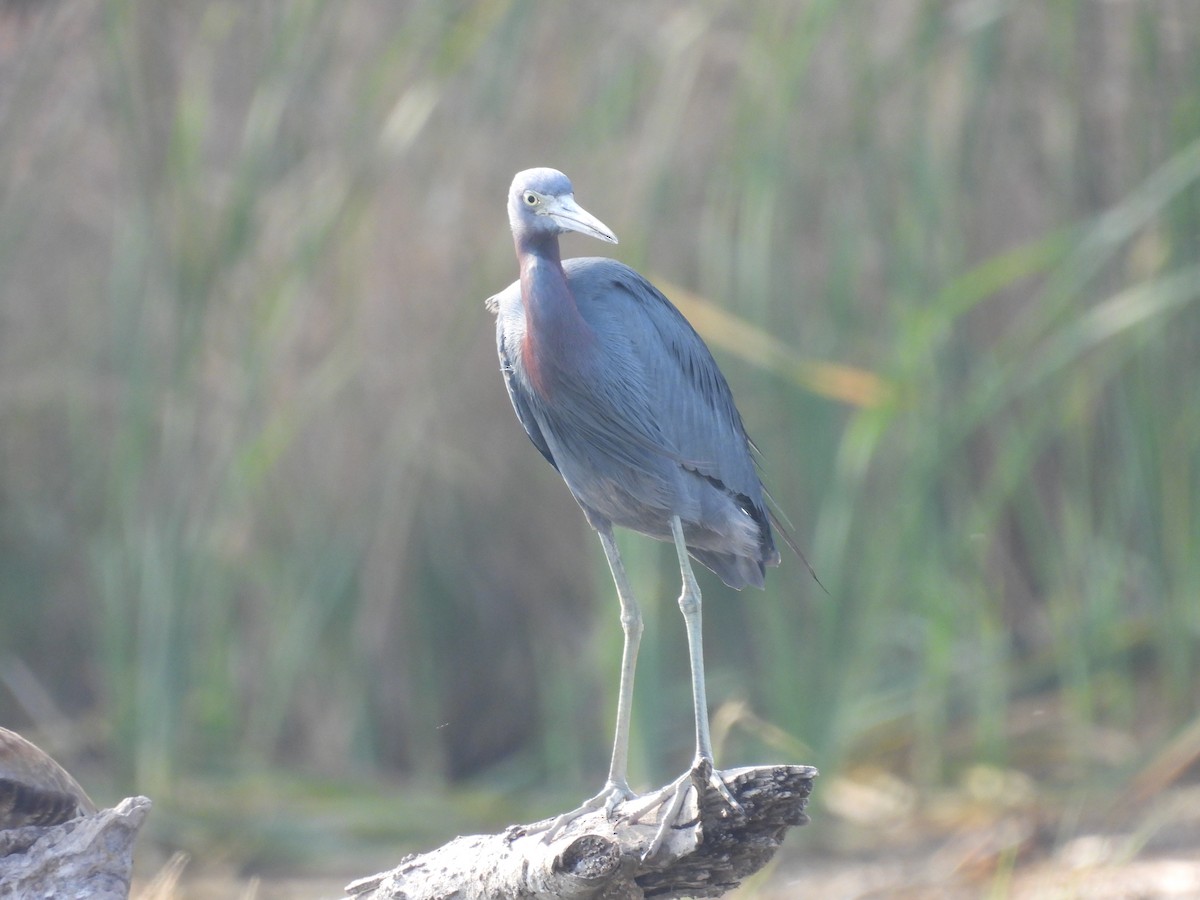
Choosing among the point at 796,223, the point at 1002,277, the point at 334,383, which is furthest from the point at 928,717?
the point at 334,383

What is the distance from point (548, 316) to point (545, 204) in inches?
8.3

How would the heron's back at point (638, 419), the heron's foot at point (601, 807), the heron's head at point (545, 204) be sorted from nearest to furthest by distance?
the heron's foot at point (601, 807), the heron's head at point (545, 204), the heron's back at point (638, 419)

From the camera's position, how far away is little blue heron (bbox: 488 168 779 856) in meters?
2.72

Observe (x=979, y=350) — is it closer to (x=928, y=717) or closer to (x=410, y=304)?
(x=928, y=717)

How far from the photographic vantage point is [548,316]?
106 inches

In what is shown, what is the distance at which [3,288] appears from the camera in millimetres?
6426

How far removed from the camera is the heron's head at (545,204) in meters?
2.68

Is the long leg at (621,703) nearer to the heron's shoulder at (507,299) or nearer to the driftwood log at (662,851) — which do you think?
the driftwood log at (662,851)

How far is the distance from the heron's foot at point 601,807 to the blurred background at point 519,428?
2168 mm

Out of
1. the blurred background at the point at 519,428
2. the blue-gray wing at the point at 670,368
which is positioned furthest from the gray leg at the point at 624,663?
the blurred background at the point at 519,428

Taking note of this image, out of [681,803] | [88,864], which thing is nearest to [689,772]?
[681,803]

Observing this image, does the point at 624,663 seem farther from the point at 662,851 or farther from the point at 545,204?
the point at 545,204

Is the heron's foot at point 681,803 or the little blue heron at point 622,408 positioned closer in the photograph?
the heron's foot at point 681,803

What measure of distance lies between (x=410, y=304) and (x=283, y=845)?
7.70ft
